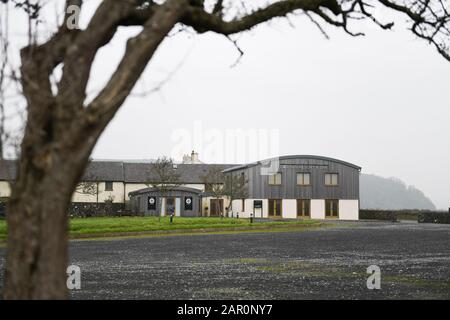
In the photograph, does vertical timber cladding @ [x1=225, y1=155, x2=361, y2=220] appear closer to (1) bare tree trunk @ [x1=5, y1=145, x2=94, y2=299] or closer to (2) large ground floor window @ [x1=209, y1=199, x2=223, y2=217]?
(2) large ground floor window @ [x1=209, y1=199, x2=223, y2=217]

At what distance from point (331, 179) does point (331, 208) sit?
3.23 meters

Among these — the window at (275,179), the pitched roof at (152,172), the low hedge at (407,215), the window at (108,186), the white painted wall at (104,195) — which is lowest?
the low hedge at (407,215)

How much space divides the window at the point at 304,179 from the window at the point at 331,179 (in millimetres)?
2010

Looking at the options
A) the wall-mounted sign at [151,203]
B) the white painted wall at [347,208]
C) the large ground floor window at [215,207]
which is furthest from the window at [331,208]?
the wall-mounted sign at [151,203]

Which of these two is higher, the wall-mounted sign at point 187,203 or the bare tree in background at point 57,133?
the bare tree in background at point 57,133

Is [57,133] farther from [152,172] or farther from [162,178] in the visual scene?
[152,172]

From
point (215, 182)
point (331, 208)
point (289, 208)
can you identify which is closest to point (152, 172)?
point (215, 182)

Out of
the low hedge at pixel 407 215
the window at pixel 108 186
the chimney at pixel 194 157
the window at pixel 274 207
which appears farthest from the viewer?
the chimney at pixel 194 157

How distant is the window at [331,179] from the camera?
57.2m

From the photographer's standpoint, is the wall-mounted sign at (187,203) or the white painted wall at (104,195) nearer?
the wall-mounted sign at (187,203)

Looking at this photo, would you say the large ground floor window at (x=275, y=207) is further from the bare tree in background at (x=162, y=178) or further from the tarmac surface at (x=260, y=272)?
the tarmac surface at (x=260, y=272)
